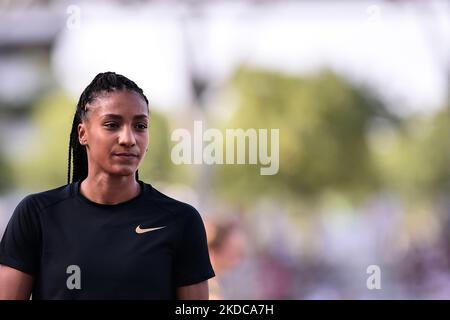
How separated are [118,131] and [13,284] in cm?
45

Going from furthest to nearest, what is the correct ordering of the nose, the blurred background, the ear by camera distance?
the blurred background, the ear, the nose

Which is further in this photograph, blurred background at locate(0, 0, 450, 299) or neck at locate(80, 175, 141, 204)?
blurred background at locate(0, 0, 450, 299)

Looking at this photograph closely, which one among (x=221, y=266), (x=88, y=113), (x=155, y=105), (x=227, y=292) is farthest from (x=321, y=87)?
A: (x=88, y=113)

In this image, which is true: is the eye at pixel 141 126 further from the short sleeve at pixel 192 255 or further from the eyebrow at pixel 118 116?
the short sleeve at pixel 192 255

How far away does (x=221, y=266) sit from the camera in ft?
14.8

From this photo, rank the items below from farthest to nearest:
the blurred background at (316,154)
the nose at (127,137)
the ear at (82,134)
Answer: the blurred background at (316,154), the ear at (82,134), the nose at (127,137)

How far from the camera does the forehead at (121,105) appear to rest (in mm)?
1883

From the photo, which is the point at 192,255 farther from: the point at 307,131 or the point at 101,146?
the point at 307,131

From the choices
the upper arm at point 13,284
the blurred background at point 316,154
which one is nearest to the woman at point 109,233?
the upper arm at point 13,284

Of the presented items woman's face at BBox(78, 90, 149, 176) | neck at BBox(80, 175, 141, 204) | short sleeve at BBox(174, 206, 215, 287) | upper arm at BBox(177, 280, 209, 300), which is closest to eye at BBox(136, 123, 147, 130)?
woman's face at BBox(78, 90, 149, 176)

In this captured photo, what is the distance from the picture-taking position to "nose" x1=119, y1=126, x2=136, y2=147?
1.84 meters

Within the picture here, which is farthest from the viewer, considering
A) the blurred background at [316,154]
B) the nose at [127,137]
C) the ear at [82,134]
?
the blurred background at [316,154]

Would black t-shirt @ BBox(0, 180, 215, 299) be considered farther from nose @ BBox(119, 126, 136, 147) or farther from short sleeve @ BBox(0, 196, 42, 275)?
nose @ BBox(119, 126, 136, 147)

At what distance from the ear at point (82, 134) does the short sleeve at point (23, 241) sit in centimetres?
21
